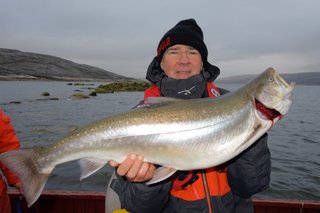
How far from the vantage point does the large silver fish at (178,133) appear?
3543 mm

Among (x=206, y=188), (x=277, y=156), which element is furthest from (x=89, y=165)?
(x=277, y=156)

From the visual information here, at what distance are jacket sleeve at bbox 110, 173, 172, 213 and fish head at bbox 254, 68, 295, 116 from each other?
156 centimetres

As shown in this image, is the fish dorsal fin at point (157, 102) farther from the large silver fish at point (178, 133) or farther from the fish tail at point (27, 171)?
the fish tail at point (27, 171)

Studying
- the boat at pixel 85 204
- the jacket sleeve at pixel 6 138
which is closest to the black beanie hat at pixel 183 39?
the jacket sleeve at pixel 6 138

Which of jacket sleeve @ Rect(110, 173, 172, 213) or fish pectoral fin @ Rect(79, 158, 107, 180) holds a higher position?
fish pectoral fin @ Rect(79, 158, 107, 180)

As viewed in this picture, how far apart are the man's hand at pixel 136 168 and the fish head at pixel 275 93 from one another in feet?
5.03

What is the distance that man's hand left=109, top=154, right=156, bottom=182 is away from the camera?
361cm

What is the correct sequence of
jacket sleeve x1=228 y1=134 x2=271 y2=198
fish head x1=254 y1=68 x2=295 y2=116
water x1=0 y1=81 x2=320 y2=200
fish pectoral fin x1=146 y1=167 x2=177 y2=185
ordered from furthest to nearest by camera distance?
water x1=0 y1=81 x2=320 y2=200, jacket sleeve x1=228 y1=134 x2=271 y2=198, fish pectoral fin x1=146 y1=167 x2=177 y2=185, fish head x1=254 y1=68 x2=295 y2=116

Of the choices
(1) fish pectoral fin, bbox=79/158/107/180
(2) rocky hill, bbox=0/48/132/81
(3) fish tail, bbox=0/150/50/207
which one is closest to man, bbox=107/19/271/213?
(1) fish pectoral fin, bbox=79/158/107/180

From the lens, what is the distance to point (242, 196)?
4.36 meters

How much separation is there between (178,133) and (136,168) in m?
0.65

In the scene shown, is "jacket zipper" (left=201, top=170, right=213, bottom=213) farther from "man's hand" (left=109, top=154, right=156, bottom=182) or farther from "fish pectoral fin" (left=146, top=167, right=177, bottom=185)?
"man's hand" (left=109, top=154, right=156, bottom=182)

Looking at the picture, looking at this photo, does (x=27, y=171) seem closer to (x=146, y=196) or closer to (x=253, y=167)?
(x=146, y=196)

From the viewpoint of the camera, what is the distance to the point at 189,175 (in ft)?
13.6
